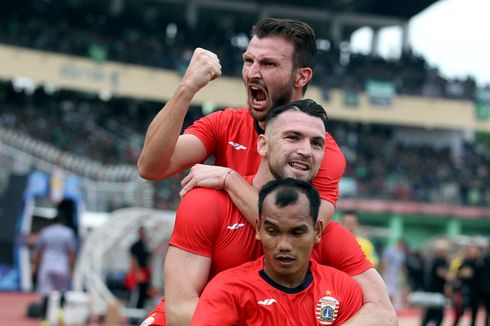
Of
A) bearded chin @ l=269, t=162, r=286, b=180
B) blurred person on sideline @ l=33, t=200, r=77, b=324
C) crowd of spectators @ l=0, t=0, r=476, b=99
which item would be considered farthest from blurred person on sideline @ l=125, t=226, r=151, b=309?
crowd of spectators @ l=0, t=0, r=476, b=99

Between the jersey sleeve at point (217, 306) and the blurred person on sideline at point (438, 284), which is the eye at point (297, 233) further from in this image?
the blurred person on sideline at point (438, 284)

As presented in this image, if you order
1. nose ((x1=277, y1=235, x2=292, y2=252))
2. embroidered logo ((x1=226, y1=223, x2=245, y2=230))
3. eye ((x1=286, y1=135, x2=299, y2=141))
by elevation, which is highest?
eye ((x1=286, y1=135, x2=299, y2=141))

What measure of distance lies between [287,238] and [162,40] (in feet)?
126

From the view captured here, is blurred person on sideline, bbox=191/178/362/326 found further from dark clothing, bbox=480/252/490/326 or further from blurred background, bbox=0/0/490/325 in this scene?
blurred background, bbox=0/0/490/325

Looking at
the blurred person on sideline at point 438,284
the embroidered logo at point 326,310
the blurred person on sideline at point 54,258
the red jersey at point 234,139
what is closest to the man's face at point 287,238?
the embroidered logo at point 326,310

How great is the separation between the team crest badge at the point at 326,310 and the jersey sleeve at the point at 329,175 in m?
0.56

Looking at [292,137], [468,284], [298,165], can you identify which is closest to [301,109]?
[292,137]

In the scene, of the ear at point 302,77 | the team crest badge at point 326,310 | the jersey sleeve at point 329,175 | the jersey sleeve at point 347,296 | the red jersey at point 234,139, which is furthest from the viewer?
the red jersey at point 234,139

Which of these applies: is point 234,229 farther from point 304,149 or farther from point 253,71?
point 253,71

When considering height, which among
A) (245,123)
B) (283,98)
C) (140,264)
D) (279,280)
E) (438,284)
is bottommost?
(438,284)

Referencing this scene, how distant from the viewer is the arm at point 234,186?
152 inches

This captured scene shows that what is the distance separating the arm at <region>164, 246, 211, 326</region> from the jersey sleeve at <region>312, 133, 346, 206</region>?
0.59 metres

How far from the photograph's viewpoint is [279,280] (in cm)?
359

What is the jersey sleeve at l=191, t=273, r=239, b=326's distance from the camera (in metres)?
3.47
